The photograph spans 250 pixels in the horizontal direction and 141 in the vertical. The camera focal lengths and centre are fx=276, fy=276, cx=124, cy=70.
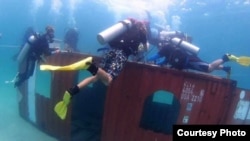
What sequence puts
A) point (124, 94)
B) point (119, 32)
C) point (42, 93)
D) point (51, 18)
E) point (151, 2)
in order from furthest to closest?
1. point (51, 18)
2. point (151, 2)
3. point (42, 93)
4. point (124, 94)
5. point (119, 32)

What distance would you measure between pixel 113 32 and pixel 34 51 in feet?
12.9

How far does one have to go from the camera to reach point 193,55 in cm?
776

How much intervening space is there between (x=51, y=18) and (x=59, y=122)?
65130 mm

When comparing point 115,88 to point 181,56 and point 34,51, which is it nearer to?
point 181,56

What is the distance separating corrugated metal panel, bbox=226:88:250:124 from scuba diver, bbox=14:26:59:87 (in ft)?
17.5

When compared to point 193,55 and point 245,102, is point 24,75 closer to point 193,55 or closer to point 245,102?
point 193,55

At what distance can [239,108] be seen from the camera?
7680 mm

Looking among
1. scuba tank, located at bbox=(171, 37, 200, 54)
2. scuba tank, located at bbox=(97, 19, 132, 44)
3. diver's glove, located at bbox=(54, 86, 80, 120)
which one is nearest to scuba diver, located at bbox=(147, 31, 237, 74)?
scuba tank, located at bbox=(171, 37, 200, 54)

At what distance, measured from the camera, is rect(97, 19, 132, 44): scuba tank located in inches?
234

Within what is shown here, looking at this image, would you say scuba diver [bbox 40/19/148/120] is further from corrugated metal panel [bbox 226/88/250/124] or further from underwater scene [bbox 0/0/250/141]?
corrugated metal panel [bbox 226/88/250/124]

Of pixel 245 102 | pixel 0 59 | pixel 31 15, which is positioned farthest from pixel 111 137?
pixel 31 15

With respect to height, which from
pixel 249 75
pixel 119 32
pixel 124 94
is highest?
pixel 119 32

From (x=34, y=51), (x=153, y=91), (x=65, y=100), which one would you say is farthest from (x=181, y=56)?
(x=34, y=51)
